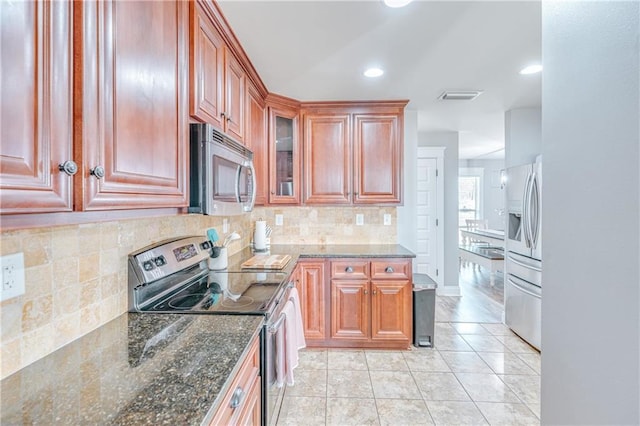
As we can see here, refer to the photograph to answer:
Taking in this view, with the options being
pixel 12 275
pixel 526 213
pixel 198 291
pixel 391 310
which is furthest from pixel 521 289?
pixel 12 275

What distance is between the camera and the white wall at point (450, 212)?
4.62m

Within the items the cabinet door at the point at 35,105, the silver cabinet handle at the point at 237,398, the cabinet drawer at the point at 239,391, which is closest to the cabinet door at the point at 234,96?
the cabinet door at the point at 35,105

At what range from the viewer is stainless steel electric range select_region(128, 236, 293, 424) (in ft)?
4.39

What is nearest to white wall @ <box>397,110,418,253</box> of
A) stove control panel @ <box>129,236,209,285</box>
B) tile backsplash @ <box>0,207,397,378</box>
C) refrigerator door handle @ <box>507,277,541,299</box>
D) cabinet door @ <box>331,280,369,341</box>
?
cabinet door @ <box>331,280,369,341</box>

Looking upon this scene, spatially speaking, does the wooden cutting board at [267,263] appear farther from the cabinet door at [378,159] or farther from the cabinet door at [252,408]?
the cabinet door at [378,159]

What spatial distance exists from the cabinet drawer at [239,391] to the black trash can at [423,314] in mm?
1974

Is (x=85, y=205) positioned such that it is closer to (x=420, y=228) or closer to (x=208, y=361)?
(x=208, y=361)

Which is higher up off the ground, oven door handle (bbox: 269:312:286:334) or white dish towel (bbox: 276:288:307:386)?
oven door handle (bbox: 269:312:286:334)

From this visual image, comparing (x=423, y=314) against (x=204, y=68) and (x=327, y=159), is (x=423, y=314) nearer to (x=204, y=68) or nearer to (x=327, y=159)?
(x=327, y=159)

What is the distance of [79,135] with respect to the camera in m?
0.71

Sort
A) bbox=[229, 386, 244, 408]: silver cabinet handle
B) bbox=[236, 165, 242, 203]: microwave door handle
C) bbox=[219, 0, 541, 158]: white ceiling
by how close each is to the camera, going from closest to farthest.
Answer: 1. bbox=[229, 386, 244, 408]: silver cabinet handle
2. bbox=[219, 0, 541, 158]: white ceiling
3. bbox=[236, 165, 242, 203]: microwave door handle

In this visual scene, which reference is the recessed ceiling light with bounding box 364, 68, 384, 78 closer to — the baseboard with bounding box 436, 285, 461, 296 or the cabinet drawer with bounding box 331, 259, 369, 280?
the cabinet drawer with bounding box 331, 259, 369, 280

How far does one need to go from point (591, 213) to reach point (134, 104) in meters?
1.28

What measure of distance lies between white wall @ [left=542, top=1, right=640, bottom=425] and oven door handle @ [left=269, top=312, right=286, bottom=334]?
1.03 meters
